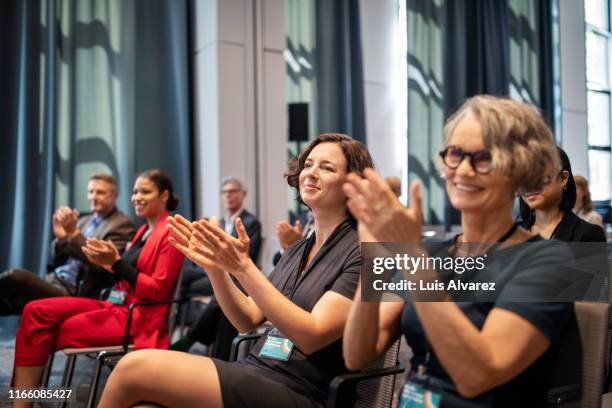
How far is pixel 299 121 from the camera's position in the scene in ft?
19.3

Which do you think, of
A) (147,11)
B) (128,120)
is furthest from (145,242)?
(147,11)

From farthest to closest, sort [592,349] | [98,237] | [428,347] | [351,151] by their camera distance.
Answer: [98,237]
[351,151]
[592,349]
[428,347]

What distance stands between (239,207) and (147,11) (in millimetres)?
2396

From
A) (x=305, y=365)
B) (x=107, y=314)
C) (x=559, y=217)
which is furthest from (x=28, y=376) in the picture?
(x=559, y=217)

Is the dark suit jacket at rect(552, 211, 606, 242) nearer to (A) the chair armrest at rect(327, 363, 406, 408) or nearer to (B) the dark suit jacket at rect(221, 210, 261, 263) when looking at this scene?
(A) the chair armrest at rect(327, 363, 406, 408)

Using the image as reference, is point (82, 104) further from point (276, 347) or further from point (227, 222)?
point (276, 347)

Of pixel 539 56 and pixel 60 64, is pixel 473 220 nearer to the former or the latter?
pixel 60 64

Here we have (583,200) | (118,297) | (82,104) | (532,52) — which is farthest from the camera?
(532,52)

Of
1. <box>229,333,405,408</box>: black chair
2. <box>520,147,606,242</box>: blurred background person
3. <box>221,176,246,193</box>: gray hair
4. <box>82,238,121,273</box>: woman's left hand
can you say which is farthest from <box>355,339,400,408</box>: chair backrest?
<box>221,176,246,193</box>: gray hair

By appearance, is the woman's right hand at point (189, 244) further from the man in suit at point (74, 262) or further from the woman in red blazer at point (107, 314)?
the man in suit at point (74, 262)

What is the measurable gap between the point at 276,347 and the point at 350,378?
0.29m

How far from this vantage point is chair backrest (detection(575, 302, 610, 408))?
1281 mm

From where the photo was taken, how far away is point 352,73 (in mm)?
6887

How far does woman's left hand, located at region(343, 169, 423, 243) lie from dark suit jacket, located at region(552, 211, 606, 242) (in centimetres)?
146
